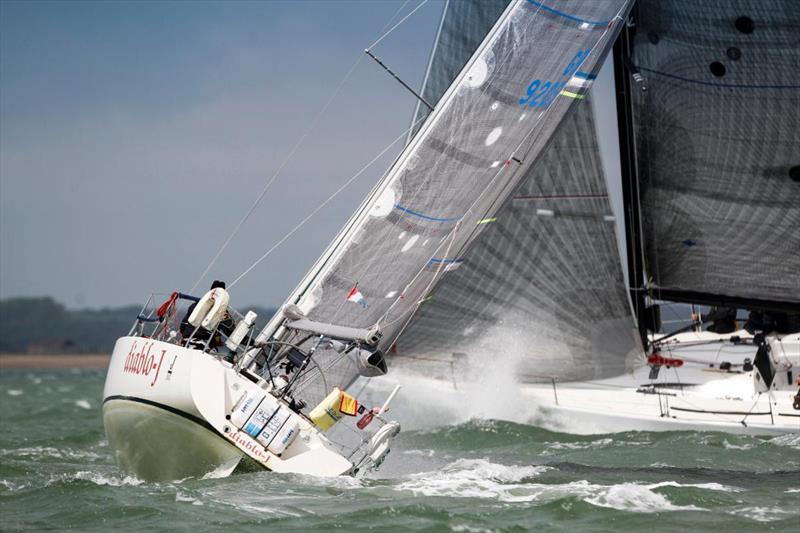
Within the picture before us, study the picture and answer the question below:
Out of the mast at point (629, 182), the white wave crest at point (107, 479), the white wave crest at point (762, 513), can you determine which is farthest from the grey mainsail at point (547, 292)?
the white wave crest at point (762, 513)

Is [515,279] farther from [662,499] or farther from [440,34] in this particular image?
[662,499]

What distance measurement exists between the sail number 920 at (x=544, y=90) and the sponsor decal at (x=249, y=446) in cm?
450

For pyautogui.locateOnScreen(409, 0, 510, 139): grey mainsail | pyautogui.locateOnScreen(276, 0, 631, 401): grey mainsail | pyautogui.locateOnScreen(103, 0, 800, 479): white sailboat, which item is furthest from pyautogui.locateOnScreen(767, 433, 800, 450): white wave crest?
pyautogui.locateOnScreen(409, 0, 510, 139): grey mainsail

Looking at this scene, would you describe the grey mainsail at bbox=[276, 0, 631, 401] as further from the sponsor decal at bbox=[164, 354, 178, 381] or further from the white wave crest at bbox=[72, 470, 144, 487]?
the white wave crest at bbox=[72, 470, 144, 487]

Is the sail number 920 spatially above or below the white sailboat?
above

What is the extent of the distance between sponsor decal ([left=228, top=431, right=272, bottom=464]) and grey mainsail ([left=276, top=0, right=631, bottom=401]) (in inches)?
47.4

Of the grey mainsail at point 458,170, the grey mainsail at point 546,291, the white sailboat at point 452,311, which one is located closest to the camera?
the white sailboat at point 452,311

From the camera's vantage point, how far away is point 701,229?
16516 millimetres

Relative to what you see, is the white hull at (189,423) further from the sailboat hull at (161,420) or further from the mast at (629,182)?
the mast at (629,182)

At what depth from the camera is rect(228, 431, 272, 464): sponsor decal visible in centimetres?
917

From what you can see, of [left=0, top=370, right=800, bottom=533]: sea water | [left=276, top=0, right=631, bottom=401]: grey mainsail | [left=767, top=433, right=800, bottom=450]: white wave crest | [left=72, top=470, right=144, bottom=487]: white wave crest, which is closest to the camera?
[left=0, top=370, right=800, bottom=533]: sea water

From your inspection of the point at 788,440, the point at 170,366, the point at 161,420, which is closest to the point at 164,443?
the point at 161,420

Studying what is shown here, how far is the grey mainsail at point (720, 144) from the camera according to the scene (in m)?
15.6

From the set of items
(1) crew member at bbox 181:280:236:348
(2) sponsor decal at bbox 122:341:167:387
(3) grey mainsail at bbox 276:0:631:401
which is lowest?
(2) sponsor decal at bbox 122:341:167:387
